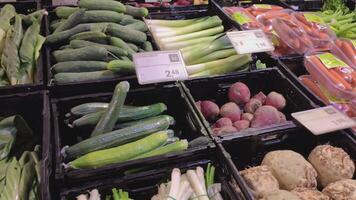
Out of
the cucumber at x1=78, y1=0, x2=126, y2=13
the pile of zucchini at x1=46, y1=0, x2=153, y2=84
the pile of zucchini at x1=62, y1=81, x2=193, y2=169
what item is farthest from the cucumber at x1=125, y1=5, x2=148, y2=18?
the pile of zucchini at x1=62, y1=81, x2=193, y2=169

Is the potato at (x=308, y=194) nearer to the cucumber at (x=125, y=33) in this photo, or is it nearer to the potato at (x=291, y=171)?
the potato at (x=291, y=171)

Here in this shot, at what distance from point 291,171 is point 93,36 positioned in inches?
51.7

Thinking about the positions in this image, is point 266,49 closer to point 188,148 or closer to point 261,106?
point 261,106

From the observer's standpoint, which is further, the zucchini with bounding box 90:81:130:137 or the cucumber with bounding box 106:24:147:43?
the cucumber with bounding box 106:24:147:43

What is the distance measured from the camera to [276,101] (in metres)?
2.15

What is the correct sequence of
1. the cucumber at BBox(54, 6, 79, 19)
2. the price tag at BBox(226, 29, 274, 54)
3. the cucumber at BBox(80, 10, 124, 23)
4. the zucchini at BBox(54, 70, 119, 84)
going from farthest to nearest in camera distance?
the cucumber at BBox(54, 6, 79, 19) < the cucumber at BBox(80, 10, 124, 23) < the price tag at BBox(226, 29, 274, 54) < the zucchini at BBox(54, 70, 119, 84)

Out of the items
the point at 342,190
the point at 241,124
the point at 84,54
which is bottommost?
the point at 342,190

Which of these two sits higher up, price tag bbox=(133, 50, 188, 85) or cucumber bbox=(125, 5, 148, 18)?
cucumber bbox=(125, 5, 148, 18)

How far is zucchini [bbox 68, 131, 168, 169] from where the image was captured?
153 centimetres

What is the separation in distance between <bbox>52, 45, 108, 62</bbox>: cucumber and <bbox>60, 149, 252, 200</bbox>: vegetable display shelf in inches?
31.2

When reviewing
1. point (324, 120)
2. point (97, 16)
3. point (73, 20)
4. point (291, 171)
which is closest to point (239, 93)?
point (324, 120)

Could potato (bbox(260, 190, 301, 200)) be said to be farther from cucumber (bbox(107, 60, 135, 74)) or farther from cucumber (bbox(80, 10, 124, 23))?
cucumber (bbox(80, 10, 124, 23))

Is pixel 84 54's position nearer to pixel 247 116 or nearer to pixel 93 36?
pixel 93 36

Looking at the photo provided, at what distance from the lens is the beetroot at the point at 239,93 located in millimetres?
2158
